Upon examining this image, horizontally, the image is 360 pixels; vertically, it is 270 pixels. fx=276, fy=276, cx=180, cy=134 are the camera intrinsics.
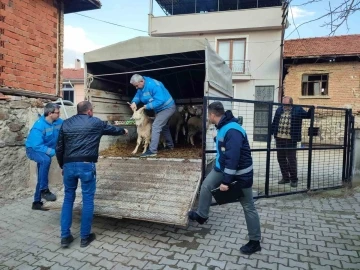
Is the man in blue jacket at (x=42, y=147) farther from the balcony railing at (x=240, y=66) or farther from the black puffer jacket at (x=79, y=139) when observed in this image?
the balcony railing at (x=240, y=66)

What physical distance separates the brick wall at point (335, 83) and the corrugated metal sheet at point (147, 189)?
14.6m

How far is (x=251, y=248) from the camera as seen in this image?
3.39 metres

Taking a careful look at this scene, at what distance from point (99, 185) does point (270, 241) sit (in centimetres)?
270

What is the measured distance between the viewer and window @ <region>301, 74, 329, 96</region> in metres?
16.9

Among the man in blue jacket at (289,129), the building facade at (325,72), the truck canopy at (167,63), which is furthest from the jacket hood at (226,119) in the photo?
the building facade at (325,72)

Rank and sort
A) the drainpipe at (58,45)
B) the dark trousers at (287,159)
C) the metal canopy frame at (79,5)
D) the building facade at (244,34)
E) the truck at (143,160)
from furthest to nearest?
1. the building facade at (244,34)
2. the metal canopy frame at (79,5)
3. the drainpipe at (58,45)
4. the dark trousers at (287,159)
5. the truck at (143,160)

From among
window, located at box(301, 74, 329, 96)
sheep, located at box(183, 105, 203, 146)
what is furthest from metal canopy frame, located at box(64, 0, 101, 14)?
window, located at box(301, 74, 329, 96)

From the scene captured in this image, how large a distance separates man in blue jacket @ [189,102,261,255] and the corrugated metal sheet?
0.34 metres


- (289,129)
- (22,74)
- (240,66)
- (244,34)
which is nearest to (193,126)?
(289,129)

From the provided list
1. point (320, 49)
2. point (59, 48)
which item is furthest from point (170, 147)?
point (320, 49)

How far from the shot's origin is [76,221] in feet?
14.3

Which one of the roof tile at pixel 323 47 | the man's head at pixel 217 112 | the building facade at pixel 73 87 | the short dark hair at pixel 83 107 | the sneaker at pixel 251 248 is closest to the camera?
the sneaker at pixel 251 248

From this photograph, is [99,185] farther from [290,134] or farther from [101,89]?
[290,134]

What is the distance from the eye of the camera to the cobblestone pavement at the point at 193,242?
10.4 ft
